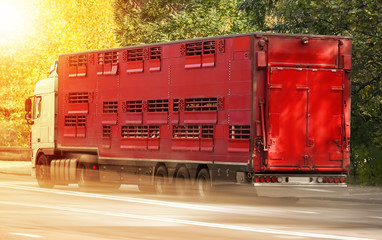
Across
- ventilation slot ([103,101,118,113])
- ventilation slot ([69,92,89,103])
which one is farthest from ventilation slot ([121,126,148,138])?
ventilation slot ([69,92,89,103])

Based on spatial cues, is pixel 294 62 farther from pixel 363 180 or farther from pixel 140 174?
pixel 363 180

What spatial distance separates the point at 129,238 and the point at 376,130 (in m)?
17.3

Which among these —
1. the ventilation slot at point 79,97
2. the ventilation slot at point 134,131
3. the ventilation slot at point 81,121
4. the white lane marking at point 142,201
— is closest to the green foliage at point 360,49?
the ventilation slot at point 79,97

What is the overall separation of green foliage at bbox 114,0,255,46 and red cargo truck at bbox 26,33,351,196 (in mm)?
17017

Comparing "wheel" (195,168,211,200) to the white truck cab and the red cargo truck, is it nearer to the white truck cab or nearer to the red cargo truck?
the red cargo truck

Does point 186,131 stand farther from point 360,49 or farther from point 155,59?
point 360,49

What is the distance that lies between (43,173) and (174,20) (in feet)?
67.3

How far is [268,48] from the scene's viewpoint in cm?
2097

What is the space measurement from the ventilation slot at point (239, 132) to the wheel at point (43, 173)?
7866 millimetres

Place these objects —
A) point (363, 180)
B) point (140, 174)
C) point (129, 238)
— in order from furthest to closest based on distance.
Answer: point (363, 180) → point (140, 174) → point (129, 238)

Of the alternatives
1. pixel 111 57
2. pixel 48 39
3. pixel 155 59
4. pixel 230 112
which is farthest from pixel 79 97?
pixel 48 39

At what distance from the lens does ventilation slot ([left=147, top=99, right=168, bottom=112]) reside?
76.5 feet

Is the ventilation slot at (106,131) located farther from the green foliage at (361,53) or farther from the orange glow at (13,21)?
the orange glow at (13,21)

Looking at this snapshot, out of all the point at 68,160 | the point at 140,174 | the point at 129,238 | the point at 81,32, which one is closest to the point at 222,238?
the point at 129,238
